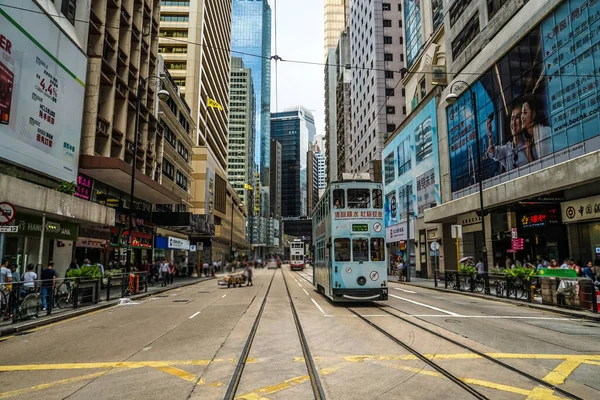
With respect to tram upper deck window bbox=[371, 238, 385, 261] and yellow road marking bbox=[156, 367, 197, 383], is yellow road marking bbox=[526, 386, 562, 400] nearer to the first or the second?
yellow road marking bbox=[156, 367, 197, 383]

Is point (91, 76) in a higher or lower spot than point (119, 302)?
higher

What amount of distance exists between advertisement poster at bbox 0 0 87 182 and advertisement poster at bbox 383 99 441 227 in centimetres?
2708

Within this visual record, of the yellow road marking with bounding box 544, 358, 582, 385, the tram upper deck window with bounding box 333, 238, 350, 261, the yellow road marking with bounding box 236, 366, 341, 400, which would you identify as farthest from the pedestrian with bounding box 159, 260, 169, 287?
the yellow road marking with bounding box 544, 358, 582, 385

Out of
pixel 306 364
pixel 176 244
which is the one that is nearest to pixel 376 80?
pixel 176 244

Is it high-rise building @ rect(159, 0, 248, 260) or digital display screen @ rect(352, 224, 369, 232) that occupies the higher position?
high-rise building @ rect(159, 0, 248, 260)

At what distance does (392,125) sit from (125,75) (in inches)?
1737

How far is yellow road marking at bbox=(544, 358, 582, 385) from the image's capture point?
595 cm

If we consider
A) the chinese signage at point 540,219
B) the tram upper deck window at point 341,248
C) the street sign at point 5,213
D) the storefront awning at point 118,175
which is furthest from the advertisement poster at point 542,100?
the storefront awning at point 118,175

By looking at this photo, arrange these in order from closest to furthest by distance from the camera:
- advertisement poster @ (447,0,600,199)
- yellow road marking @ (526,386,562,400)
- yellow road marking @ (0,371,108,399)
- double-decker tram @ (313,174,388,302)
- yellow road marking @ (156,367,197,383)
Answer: yellow road marking @ (526,386,562,400)
yellow road marking @ (0,371,108,399)
yellow road marking @ (156,367,197,383)
double-decker tram @ (313,174,388,302)
advertisement poster @ (447,0,600,199)

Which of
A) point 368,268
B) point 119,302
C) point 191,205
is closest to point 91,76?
point 119,302

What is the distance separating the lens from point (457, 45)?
33.1 m

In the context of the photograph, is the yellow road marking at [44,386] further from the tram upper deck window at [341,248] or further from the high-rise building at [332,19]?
the high-rise building at [332,19]

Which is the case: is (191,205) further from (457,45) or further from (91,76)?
(457,45)

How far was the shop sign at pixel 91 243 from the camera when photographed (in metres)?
24.1
